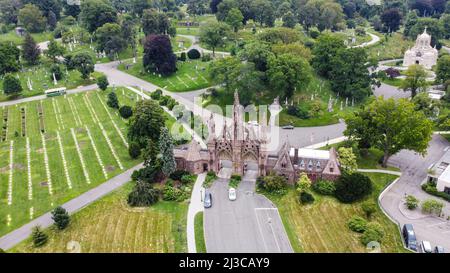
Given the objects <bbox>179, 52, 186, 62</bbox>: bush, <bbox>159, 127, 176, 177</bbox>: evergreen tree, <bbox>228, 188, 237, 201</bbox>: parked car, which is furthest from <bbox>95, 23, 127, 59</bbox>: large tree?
<bbox>228, 188, 237, 201</bbox>: parked car

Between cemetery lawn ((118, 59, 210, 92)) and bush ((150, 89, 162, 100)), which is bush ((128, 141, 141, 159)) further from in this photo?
cemetery lawn ((118, 59, 210, 92))

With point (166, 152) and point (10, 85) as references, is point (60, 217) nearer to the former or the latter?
point (166, 152)

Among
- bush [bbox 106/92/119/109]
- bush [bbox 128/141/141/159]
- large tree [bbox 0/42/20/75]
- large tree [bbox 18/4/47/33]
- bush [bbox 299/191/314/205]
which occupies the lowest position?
bush [bbox 299/191/314/205]

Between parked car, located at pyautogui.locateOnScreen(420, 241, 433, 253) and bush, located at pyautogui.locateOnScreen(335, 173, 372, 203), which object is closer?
parked car, located at pyautogui.locateOnScreen(420, 241, 433, 253)

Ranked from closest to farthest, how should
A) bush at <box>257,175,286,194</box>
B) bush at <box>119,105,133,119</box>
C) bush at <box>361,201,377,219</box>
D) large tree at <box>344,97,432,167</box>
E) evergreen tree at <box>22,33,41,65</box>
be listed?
bush at <box>361,201,377,219</box>, bush at <box>257,175,286,194</box>, large tree at <box>344,97,432,167</box>, bush at <box>119,105,133,119</box>, evergreen tree at <box>22,33,41,65</box>

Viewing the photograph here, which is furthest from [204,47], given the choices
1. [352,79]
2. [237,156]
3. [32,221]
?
[32,221]

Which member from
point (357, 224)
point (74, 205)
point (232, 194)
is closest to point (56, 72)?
point (74, 205)
